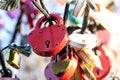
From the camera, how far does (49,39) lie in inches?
13.1

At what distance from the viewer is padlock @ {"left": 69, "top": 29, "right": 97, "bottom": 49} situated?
1.21 ft

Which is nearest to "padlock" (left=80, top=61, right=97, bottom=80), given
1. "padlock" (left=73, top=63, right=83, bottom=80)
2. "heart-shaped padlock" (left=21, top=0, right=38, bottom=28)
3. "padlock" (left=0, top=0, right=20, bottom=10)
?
"padlock" (left=73, top=63, right=83, bottom=80)

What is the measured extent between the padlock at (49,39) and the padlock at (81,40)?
36 millimetres

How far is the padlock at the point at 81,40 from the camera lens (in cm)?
37

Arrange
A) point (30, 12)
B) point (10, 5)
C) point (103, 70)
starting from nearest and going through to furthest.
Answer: point (10, 5) < point (103, 70) < point (30, 12)

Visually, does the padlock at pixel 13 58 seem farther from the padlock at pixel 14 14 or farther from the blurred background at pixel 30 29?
the padlock at pixel 14 14

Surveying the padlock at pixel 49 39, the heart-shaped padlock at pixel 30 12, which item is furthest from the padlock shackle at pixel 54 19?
the heart-shaped padlock at pixel 30 12

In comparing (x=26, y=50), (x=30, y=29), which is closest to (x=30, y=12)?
(x=30, y=29)

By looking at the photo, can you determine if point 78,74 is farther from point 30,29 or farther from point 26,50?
point 30,29

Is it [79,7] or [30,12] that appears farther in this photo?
[30,12]

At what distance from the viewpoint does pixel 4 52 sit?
387mm

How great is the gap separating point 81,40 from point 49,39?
55mm

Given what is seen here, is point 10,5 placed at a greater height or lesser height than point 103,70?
greater

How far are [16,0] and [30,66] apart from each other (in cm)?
23
